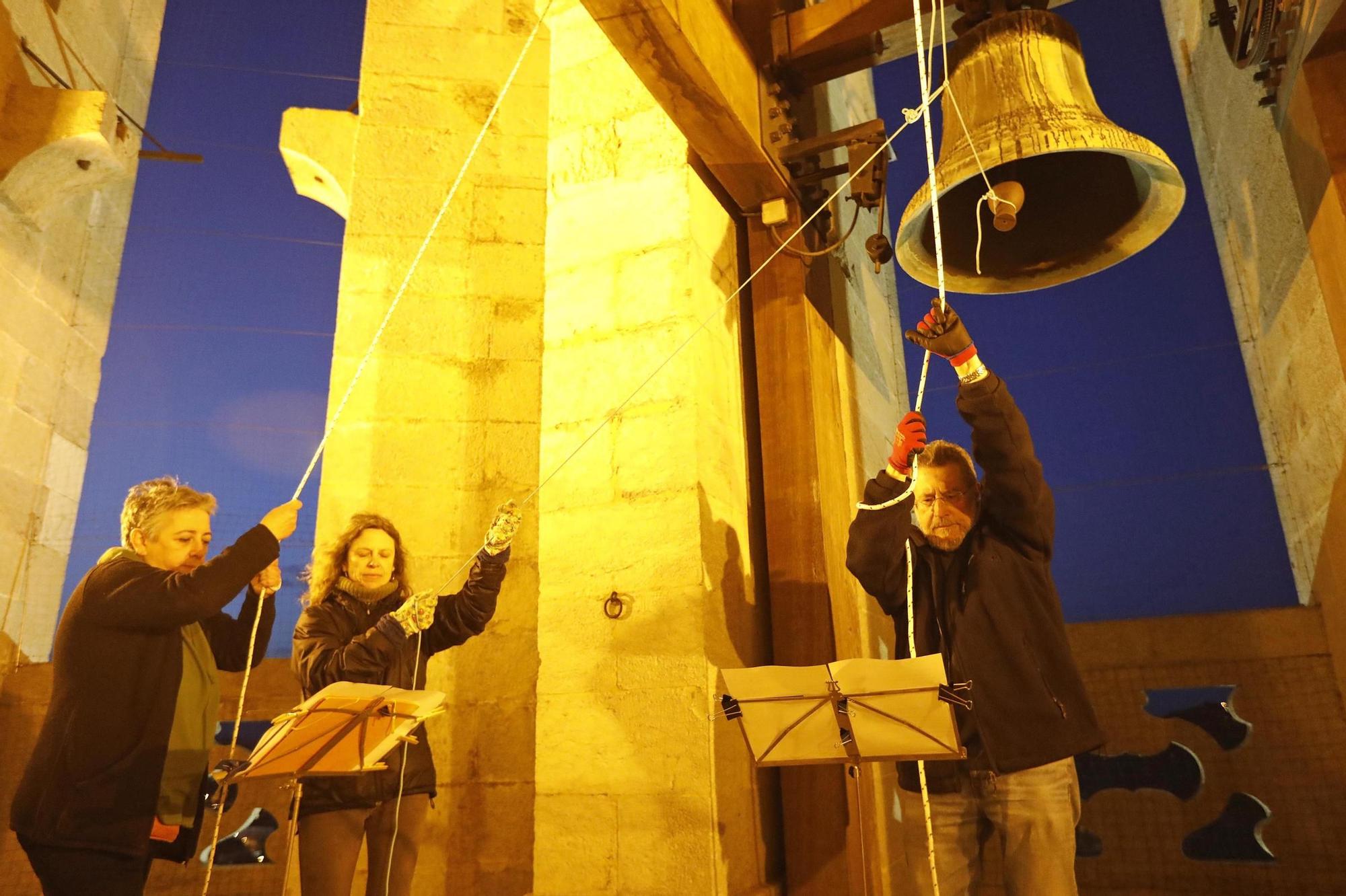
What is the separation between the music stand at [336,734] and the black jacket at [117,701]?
7.8 inches

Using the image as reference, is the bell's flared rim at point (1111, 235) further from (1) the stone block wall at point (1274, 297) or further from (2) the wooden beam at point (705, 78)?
(1) the stone block wall at point (1274, 297)

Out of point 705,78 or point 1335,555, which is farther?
point 1335,555

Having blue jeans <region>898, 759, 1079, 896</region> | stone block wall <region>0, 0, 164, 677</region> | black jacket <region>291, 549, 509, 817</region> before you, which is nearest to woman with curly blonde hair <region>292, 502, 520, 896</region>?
black jacket <region>291, 549, 509, 817</region>

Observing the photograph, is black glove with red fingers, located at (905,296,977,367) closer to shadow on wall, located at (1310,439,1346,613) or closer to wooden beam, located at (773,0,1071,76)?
wooden beam, located at (773,0,1071,76)

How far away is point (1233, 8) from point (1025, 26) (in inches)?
48.5

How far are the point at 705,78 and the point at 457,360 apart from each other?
1.80 meters

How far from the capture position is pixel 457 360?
3785 millimetres

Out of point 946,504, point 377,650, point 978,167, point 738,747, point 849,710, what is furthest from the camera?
point 738,747

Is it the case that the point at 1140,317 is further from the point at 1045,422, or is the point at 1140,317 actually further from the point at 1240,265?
the point at 1240,265

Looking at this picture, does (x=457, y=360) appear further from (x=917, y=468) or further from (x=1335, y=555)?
(x=1335, y=555)

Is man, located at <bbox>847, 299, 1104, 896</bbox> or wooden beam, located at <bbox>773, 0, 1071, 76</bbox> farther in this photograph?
wooden beam, located at <bbox>773, 0, 1071, 76</bbox>

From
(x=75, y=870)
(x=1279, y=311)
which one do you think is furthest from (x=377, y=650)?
(x=1279, y=311)

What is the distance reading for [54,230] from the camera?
6.34m

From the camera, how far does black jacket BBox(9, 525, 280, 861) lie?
1920mm
